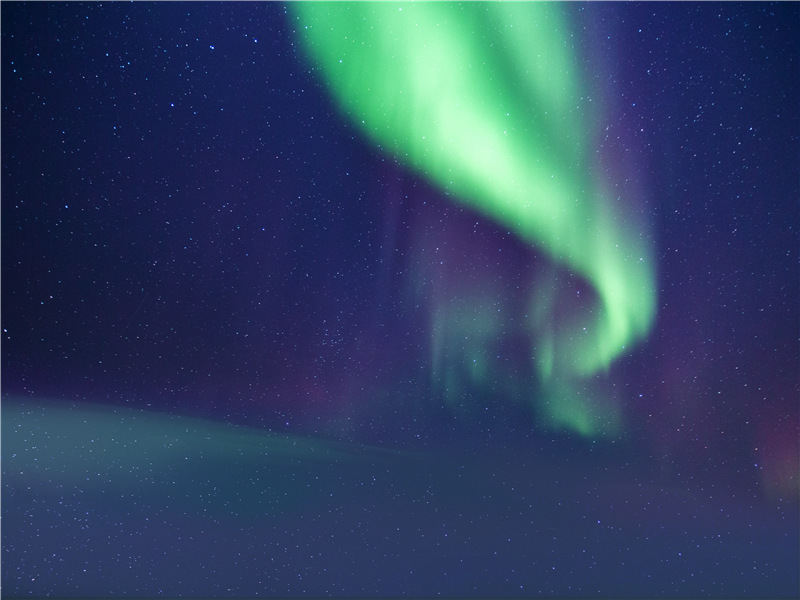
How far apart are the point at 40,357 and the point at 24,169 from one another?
0.85ft

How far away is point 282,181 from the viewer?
0.60 metres

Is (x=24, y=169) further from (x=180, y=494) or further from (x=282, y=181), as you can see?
(x=180, y=494)

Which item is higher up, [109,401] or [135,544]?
[109,401]

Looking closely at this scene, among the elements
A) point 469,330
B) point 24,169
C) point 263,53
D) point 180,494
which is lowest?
point 180,494

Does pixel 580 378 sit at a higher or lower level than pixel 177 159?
lower

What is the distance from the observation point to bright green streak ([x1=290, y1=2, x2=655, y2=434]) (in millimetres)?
581

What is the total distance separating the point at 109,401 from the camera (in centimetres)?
60

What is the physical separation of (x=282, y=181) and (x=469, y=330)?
329mm

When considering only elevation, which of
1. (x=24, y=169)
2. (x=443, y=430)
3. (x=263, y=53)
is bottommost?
(x=443, y=430)

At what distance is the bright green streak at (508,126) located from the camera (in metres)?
0.58

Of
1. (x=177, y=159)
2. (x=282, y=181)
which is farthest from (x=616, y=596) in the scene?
(x=177, y=159)

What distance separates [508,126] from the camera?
60 cm

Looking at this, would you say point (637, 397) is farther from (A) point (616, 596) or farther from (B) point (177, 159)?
(B) point (177, 159)

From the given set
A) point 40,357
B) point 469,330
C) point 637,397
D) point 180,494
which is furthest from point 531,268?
point 40,357
